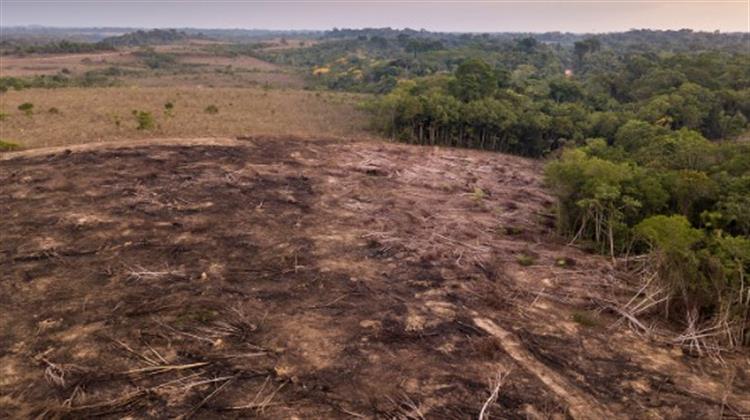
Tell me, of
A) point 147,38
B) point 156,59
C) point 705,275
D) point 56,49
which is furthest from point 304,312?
point 147,38

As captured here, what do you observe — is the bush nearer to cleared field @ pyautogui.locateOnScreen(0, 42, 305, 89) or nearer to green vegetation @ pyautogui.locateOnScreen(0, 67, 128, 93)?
green vegetation @ pyautogui.locateOnScreen(0, 67, 128, 93)

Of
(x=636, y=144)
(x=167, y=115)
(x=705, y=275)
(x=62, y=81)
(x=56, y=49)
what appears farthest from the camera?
(x=56, y=49)

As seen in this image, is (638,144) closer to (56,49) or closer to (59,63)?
(59,63)

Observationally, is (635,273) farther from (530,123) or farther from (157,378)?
(530,123)

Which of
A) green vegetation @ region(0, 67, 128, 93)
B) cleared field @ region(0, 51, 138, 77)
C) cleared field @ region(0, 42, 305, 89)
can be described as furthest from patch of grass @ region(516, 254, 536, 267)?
cleared field @ region(0, 51, 138, 77)

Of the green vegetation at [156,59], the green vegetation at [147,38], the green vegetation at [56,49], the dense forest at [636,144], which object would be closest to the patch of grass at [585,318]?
the dense forest at [636,144]

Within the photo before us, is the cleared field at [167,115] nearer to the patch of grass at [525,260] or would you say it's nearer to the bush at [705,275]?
the patch of grass at [525,260]
